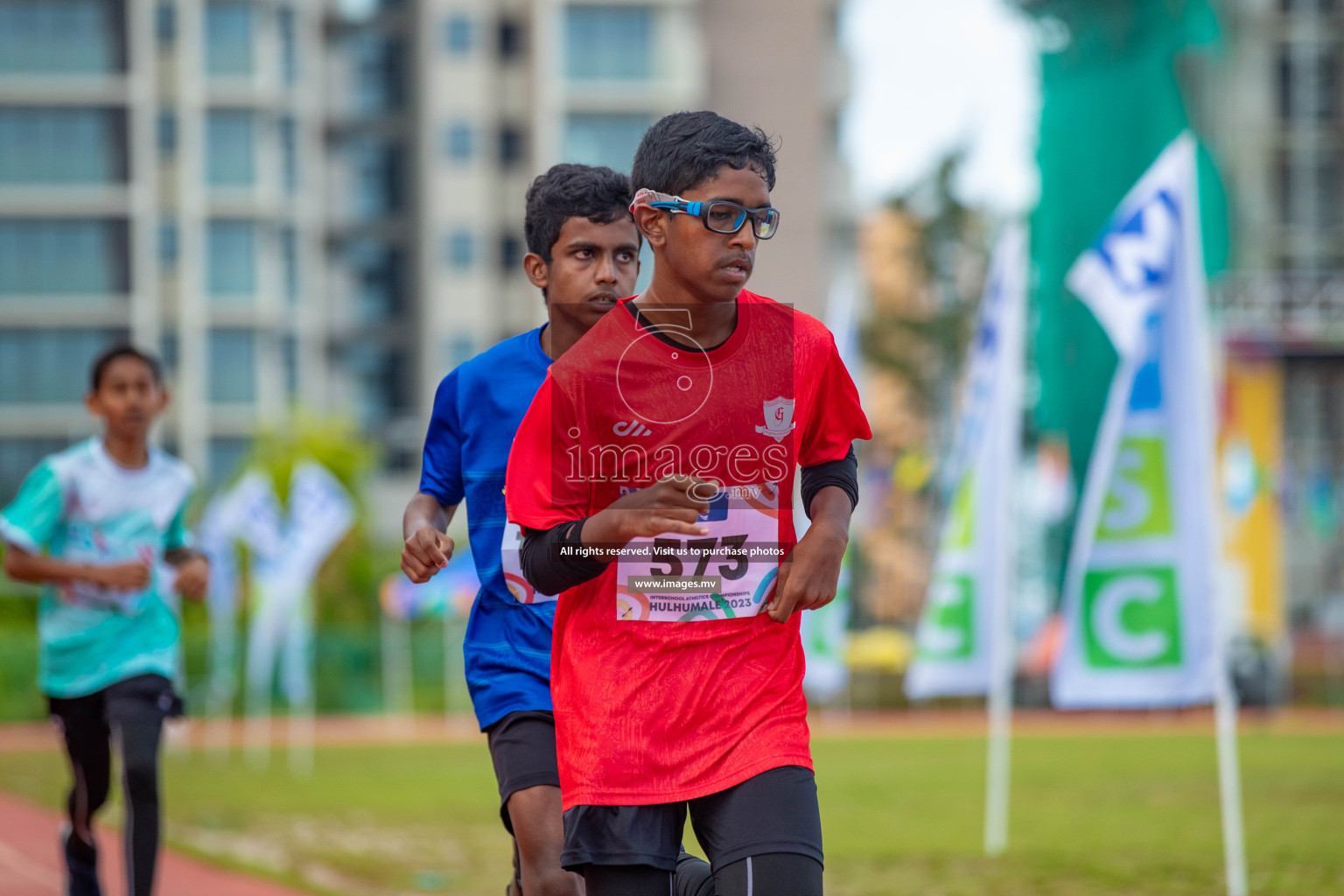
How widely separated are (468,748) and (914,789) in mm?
10601

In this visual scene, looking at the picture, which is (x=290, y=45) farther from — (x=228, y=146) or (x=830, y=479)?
(x=830, y=479)

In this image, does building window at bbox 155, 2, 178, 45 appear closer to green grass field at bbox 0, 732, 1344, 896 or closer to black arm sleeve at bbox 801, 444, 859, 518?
green grass field at bbox 0, 732, 1344, 896

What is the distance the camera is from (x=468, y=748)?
2658 cm

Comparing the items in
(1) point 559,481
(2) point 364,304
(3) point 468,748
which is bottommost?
(3) point 468,748

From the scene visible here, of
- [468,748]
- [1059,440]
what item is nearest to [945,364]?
[1059,440]

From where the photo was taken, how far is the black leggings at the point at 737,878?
348cm

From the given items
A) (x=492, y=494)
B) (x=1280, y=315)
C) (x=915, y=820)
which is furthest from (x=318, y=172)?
(x=492, y=494)

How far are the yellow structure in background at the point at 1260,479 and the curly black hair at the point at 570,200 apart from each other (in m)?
41.6

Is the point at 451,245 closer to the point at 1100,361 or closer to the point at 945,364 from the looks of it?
the point at 945,364

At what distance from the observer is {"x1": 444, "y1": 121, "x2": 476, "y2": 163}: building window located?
53.5 m

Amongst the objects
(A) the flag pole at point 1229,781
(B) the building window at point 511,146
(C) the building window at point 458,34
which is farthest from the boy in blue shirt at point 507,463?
(C) the building window at point 458,34

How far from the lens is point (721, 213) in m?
3.54

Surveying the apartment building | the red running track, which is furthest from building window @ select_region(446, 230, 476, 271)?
the red running track

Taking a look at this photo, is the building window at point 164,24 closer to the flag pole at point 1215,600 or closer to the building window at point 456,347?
the building window at point 456,347
